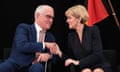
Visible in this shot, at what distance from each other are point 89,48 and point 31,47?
66cm

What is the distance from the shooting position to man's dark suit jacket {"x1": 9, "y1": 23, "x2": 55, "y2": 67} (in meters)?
4.35

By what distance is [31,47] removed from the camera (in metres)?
4.34

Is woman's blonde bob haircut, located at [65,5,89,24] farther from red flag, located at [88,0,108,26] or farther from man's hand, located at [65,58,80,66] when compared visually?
red flag, located at [88,0,108,26]

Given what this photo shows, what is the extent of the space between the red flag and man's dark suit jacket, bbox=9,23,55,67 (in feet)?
3.55

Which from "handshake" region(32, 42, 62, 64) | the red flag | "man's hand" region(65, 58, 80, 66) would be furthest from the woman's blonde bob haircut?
the red flag

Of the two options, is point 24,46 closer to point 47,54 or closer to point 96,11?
point 47,54

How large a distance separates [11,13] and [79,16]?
164 centimetres

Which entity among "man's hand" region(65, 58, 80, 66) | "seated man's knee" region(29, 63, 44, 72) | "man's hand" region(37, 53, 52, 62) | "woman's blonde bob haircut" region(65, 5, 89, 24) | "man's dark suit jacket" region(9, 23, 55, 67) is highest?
"woman's blonde bob haircut" region(65, 5, 89, 24)

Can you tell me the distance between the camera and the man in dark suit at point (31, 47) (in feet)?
14.3

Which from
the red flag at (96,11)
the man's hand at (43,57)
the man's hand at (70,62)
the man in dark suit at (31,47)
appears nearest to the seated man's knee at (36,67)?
the man in dark suit at (31,47)

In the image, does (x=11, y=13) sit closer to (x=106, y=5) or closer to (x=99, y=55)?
(x=106, y=5)

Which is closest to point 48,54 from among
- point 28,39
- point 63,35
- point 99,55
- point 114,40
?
point 28,39

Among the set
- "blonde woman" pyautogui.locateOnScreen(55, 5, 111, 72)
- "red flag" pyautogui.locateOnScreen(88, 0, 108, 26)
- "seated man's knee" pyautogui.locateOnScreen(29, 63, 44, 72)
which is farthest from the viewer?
"red flag" pyautogui.locateOnScreen(88, 0, 108, 26)

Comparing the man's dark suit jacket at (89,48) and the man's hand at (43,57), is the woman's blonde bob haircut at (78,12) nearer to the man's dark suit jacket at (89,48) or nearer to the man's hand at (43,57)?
the man's dark suit jacket at (89,48)
